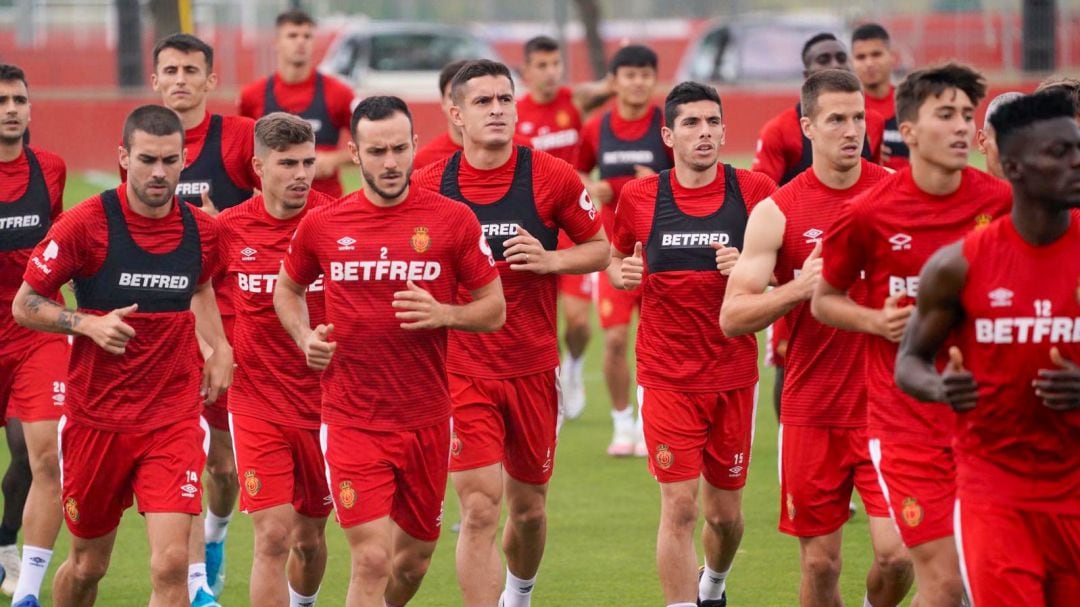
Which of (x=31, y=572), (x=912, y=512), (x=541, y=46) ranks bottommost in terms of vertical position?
(x=31, y=572)

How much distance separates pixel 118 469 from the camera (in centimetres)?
794

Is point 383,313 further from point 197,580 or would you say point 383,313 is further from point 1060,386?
point 1060,386

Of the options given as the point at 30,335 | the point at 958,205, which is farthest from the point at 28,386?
the point at 958,205

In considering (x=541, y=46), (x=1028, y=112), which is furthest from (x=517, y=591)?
(x=541, y=46)

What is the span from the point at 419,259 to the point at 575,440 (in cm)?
655

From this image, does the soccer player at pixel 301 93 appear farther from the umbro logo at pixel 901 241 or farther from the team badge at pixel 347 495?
the umbro logo at pixel 901 241

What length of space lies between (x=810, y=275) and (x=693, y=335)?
1715mm

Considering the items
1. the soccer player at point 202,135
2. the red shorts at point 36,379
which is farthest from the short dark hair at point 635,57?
the red shorts at point 36,379

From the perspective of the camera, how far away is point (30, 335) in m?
9.46

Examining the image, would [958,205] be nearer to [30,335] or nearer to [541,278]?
[541,278]

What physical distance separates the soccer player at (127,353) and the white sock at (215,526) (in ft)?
5.45

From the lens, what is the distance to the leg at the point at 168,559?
24.9ft

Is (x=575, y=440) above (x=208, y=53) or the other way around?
A: the other way around

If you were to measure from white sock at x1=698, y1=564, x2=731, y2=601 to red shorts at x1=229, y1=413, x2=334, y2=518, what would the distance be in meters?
1.98
